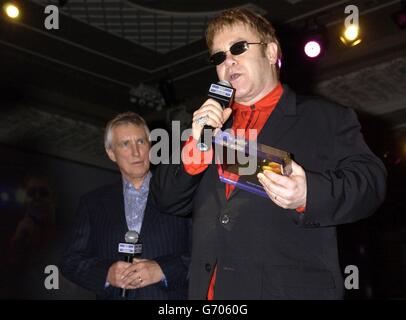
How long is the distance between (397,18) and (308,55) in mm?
1172

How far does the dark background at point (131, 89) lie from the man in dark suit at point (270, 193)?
16.0 feet

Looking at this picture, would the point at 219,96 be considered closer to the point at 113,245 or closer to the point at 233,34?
the point at 233,34

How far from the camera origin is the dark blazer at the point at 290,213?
1.73 meters

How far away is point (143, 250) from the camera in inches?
118

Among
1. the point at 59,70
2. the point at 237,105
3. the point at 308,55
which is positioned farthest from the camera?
the point at 59,70

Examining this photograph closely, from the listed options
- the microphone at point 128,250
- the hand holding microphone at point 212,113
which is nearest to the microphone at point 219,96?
the hand holding microphone at point 212,113

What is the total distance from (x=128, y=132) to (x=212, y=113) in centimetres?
153

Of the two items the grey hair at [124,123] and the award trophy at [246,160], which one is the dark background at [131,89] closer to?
the grey hair at [124,123]
